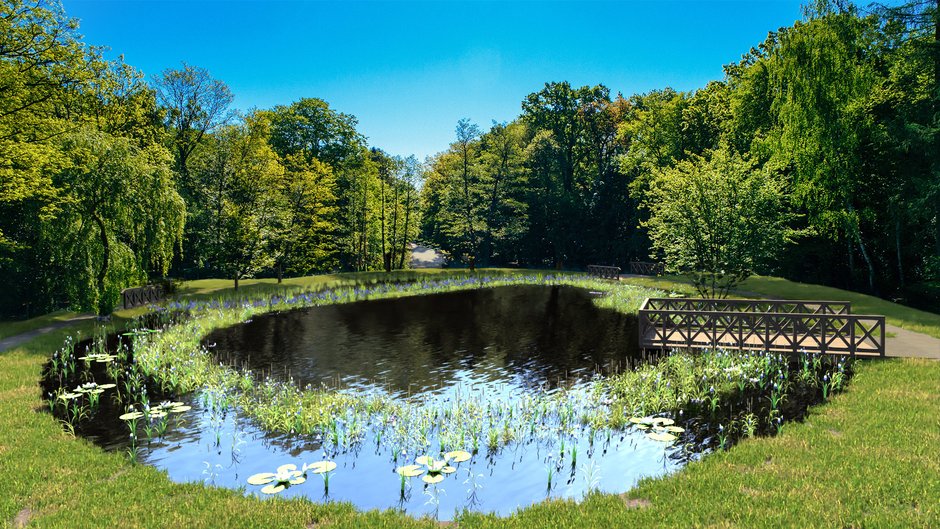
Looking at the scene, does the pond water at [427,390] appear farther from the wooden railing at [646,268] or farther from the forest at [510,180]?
the wooden railing at [646,268]

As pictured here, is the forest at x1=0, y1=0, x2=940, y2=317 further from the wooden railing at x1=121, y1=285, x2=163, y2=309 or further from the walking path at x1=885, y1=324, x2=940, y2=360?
the walking path at x1=885, y1=324, x2=940, y2=360

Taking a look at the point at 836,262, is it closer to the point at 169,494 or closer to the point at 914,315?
the point at 914,315

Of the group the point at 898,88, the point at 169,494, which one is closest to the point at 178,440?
the point at 169,494

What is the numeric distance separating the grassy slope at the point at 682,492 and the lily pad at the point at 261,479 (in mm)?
594

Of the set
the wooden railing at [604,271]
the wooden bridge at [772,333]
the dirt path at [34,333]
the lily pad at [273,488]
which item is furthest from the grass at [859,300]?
the dirt path at [34,333]

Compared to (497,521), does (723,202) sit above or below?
above

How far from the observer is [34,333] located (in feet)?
74.3

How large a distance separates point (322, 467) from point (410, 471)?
1.94 meters

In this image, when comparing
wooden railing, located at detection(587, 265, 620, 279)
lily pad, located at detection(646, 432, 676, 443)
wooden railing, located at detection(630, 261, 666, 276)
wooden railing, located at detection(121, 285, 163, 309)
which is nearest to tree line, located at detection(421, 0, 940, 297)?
wooden railing, located at detection(630, 261, 666, 276)

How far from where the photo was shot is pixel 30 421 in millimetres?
12484

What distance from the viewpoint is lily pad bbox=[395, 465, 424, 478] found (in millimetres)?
10109

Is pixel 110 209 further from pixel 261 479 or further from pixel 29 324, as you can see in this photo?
pixel 261 479

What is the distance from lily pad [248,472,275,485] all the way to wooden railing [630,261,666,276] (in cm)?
4481

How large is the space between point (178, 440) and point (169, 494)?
332 centimetres
